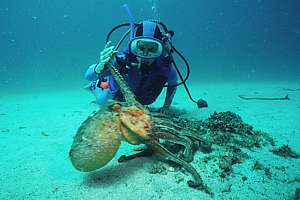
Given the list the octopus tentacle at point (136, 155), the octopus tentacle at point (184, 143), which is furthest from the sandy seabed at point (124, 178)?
the octopus tentacle at point (184, 143)

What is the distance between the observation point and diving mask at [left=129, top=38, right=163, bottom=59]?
4.84 meters

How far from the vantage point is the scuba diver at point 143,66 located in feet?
16.0

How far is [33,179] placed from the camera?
321 centimetres

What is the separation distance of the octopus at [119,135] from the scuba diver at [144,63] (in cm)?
162

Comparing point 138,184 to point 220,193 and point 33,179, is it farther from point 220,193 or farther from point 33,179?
point 33,179

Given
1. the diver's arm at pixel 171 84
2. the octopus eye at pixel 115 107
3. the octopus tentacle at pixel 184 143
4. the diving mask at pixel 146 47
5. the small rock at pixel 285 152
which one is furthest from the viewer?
the diver's arm at pixel 171 84

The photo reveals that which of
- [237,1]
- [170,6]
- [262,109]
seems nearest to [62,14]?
[170,6]

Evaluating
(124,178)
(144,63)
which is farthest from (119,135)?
(144,63)

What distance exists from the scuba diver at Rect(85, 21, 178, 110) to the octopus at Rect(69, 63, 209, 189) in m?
1.65

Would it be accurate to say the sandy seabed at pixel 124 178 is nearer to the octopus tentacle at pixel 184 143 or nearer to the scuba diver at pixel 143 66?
the octopus tentacle at pixel 184 143

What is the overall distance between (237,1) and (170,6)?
2421cm

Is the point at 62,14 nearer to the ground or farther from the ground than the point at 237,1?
nearer to the ground

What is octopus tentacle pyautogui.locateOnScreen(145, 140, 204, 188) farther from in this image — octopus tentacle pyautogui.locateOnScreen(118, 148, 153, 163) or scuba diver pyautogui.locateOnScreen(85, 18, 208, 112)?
scuba diver pyautogui.locateOnScreen(85, 18, 208, 112)

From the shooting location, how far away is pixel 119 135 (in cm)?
257
